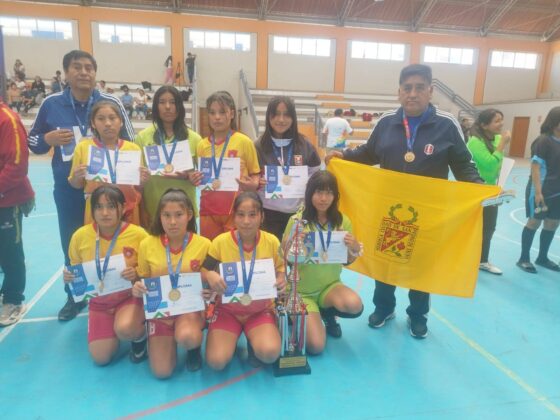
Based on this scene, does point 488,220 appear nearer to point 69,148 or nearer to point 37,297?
point 69,148

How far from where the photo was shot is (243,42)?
61.6ft

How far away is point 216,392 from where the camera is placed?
230cm

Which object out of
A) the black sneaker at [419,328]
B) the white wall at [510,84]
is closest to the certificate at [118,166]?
the black sneaker at [419,328]

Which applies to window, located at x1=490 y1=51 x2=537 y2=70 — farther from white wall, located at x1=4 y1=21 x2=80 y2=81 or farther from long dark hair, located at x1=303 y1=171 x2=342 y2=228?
long dark hair, located at x1=303 y1=171 x2=342 y2=228

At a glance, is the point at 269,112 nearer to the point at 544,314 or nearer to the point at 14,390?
the point at 14,390

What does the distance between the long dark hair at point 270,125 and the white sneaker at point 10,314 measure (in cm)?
247

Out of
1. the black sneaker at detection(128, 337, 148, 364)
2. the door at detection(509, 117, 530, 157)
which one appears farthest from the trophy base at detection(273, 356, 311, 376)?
the door at detection(509, 117, 530, 157)

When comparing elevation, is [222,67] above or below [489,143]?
above

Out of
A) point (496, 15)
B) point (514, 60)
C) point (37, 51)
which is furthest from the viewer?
point (514, 60)

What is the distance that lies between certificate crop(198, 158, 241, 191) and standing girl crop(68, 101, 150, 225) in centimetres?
41

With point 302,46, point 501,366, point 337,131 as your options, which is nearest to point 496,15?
point 302,46

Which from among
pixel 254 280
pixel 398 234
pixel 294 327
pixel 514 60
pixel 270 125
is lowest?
pixel 294 327

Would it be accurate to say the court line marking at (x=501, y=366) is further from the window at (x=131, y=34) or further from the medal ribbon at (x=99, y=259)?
the window at (x=131, y=34)

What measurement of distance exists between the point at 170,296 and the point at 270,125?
1506 millimetres
